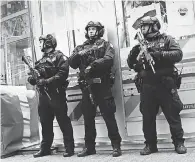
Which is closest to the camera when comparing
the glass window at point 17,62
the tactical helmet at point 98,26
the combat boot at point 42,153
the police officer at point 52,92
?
the tactical helmet at point 98,26

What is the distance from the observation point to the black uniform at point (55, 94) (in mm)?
4383

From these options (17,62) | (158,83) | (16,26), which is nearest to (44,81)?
(158,83)

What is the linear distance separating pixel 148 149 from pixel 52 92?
163cm

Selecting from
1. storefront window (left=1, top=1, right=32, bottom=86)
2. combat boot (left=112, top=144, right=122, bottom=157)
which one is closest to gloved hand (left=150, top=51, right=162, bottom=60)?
combat boot (left=112, top=144, right=122, bottom=157)

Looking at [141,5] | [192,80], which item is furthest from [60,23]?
[192,80]

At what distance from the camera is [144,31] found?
3.94 meters

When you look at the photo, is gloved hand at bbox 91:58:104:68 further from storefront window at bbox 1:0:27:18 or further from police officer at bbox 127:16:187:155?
storefront window at bbox 1:0:27:18

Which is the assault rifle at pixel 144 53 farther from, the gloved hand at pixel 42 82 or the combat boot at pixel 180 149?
the gloved hand at pixel 42 82

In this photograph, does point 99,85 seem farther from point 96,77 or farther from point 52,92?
point 52,92

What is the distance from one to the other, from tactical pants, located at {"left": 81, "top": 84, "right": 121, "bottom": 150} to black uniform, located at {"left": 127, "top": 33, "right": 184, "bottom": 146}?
0.43 metres

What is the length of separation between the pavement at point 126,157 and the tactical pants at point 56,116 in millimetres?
244

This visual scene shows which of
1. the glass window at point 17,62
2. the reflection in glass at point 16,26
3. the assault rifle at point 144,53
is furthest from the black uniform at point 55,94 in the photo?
the reflection in glass at point 16,26

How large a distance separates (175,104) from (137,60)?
0.77 metres

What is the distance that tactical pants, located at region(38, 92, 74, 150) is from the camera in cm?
440
